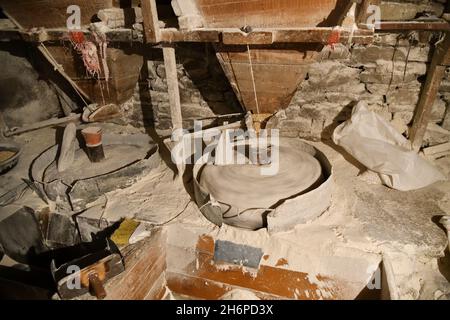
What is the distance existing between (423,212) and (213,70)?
131 inches

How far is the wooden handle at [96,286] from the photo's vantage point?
242 centimetres

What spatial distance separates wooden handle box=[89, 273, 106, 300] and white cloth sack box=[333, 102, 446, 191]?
3.07 m

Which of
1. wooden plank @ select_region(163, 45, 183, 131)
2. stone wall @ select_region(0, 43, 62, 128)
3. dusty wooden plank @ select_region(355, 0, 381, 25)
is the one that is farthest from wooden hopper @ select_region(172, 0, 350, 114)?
stone wall @ select_region(0, 43, 62, 128)

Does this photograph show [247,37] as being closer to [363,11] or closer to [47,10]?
[363,11]

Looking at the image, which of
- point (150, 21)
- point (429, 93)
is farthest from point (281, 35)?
point (429, 93)

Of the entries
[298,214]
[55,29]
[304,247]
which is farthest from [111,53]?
[304,247]

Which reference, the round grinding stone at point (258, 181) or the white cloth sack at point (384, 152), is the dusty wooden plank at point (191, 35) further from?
the white cloth sack at point (384, 152)

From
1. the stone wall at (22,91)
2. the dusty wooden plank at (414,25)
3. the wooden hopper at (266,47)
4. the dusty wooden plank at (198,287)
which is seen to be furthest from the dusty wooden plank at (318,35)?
the stone wall at (22,91)

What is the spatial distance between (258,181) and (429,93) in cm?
254

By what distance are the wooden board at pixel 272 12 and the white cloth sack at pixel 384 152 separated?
1654 millimetres

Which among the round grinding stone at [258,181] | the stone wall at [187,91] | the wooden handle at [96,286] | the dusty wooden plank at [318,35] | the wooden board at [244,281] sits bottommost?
the wooden board at [244,281]

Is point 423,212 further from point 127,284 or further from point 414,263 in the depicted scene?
point 127,284

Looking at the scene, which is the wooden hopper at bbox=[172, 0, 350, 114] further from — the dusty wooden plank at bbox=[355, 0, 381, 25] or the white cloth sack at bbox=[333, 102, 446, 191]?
the white cloth sack at bbox=[333, 102, 446, 191]

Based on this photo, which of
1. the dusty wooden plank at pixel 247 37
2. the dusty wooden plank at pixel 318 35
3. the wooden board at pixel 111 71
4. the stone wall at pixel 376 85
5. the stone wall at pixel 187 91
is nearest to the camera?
the dusty wooden plank at pixel 318 35
